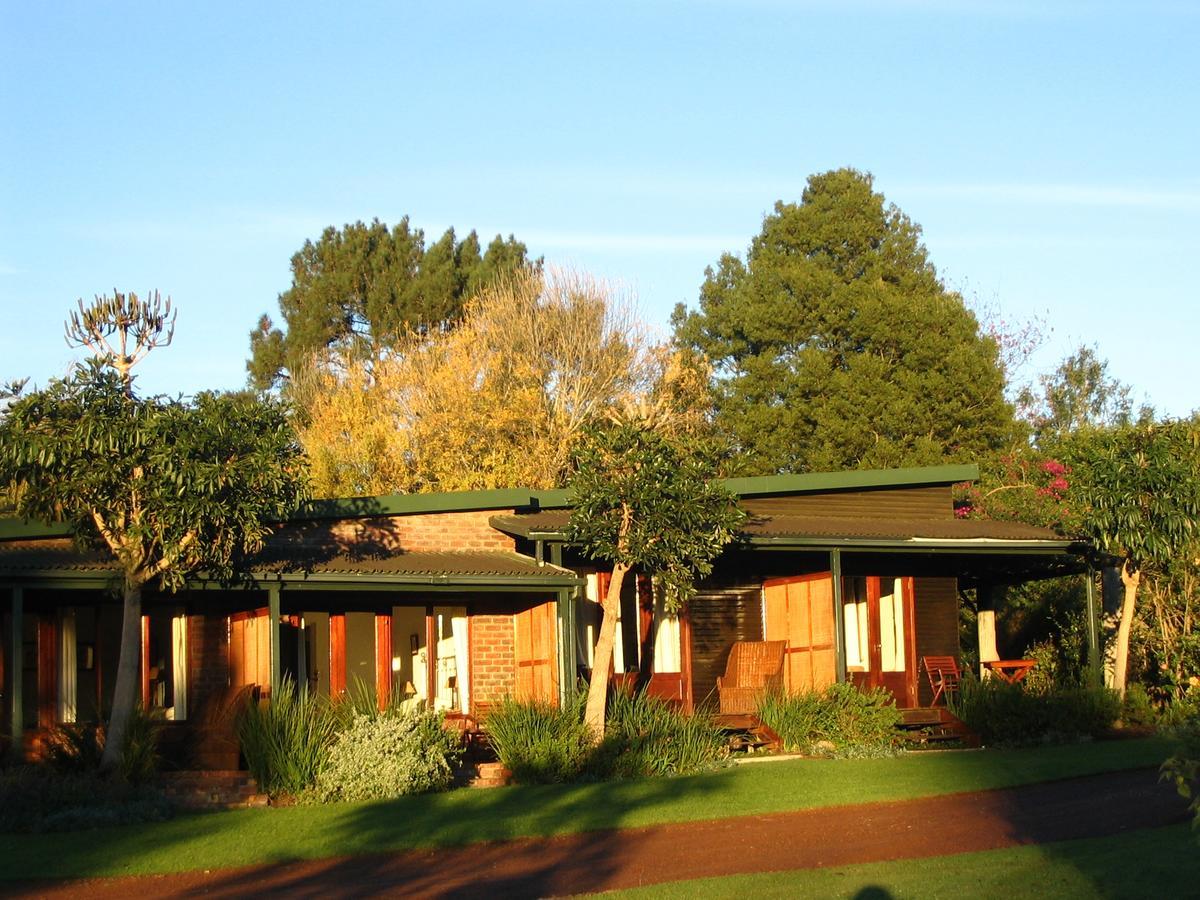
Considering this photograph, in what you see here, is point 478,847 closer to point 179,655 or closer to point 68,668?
point 179,655

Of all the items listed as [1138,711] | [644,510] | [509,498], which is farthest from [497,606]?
[1138,711]

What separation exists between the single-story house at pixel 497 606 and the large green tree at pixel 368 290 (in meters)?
21.8

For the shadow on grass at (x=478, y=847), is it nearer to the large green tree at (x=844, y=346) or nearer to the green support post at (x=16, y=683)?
the green support post at (x=16, y=683)

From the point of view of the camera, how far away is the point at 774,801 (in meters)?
13.5

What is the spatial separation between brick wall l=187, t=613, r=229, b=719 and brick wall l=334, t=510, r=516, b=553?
182cm

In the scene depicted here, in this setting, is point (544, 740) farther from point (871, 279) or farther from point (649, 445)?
point (871, 279)

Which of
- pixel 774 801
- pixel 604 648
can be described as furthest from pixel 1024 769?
pixel 604 648

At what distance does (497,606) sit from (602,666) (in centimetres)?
317

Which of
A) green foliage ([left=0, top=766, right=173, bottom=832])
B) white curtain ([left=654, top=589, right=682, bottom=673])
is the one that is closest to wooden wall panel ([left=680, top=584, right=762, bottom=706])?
white curtain ([left=654, top=589, right=682, bottom=673])

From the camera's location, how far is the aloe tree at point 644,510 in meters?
16.1

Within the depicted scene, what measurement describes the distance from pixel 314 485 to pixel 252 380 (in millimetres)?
10521

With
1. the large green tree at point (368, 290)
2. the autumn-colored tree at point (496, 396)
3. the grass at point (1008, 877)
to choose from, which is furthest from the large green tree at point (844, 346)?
the grass at point (1008, 877)

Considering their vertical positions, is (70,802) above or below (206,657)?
below

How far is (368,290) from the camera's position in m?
42.3
